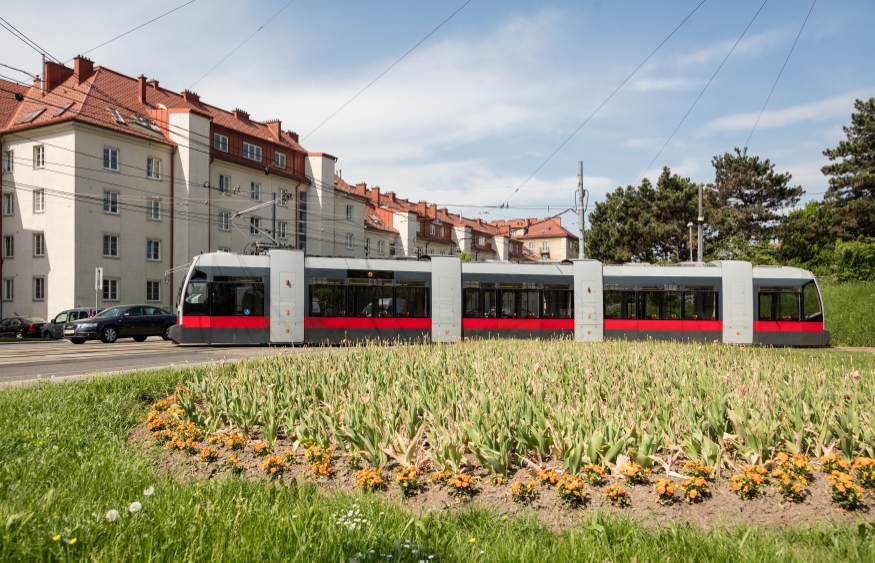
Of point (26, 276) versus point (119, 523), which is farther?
point (26, 276)

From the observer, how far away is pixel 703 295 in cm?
2420

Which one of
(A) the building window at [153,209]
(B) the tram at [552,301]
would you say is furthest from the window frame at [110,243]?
(B) the tram at [552,301]

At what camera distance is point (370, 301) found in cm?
2325

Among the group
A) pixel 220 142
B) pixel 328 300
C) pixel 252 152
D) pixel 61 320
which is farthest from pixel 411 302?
pixel 252 152

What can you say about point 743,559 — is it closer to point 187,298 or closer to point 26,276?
point 187,298

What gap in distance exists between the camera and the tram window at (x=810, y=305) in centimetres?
2438

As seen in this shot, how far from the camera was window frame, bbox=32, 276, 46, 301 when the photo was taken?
38219 mm

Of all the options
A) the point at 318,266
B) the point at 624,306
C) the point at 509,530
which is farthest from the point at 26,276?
the point at 509,530

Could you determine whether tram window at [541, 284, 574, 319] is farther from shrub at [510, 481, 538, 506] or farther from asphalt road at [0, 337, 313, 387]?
shrub at [510, 481, 538, 506]

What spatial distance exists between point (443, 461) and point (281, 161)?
167ft

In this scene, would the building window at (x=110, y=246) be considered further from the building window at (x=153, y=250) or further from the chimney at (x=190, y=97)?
the chimney at (x=190, y=97)

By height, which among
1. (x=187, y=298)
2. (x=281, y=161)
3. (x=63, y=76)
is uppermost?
(x=63, y=76)

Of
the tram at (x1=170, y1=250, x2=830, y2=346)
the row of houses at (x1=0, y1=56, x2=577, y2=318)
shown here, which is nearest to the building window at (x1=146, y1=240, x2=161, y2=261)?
the row of houses at (x1=0, y1=56, x2=577, y2=318)

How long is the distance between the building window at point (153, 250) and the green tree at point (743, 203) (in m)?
38.9
